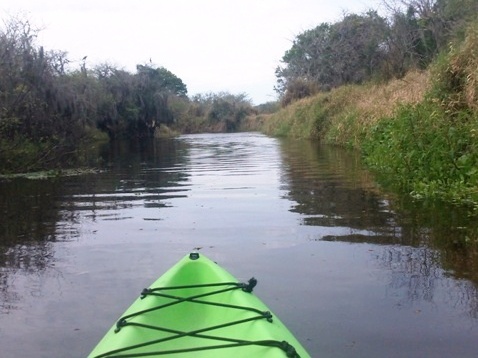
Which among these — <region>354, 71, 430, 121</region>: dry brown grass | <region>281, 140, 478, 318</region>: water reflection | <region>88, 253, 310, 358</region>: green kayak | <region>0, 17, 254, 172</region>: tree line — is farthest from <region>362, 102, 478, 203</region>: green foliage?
<region>0, 17, 254, 172</region>: tree line

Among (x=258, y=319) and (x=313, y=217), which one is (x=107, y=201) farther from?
(x=258, y=319)

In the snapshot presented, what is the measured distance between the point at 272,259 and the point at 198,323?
2.73 m

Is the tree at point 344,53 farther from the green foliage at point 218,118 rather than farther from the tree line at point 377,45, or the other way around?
the green foliage at point 218,118

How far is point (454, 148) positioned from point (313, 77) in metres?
37.0

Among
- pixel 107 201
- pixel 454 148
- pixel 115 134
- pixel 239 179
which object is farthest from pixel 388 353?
pixel 115 134

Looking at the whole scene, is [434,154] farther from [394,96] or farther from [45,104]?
[45,104]

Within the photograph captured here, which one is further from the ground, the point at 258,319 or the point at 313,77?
the point at 313,77

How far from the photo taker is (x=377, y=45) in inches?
1383

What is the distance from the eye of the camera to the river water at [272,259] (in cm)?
484

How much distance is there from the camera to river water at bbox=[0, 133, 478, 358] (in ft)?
15.9

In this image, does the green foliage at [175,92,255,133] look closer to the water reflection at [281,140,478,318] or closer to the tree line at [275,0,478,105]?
the tree line at [275,0,478,105]

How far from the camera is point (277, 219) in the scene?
925cm

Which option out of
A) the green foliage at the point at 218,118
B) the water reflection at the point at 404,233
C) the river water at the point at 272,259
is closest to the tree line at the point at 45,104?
the river water at the point at 272,259

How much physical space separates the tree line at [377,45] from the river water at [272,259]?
8.35 metres
